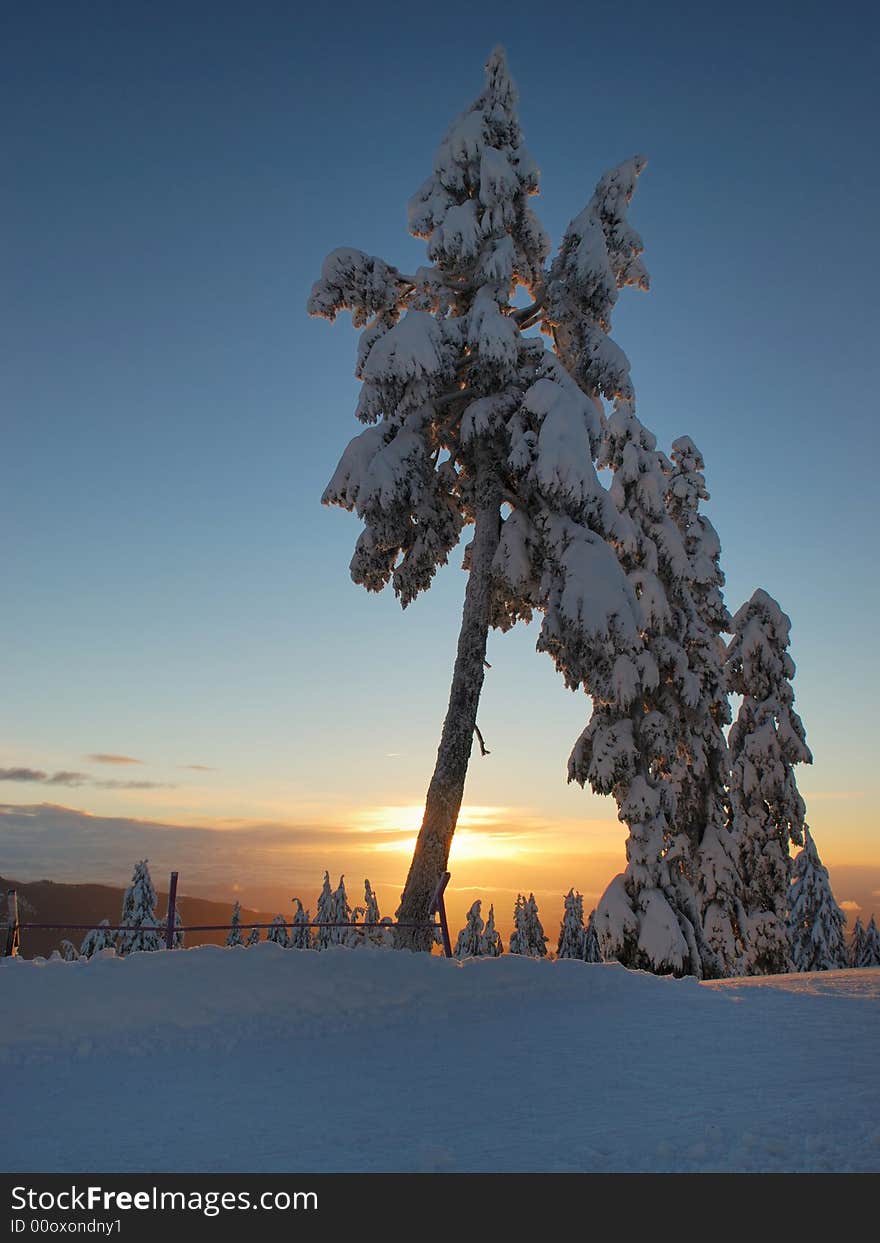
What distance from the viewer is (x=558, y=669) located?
17953 mm

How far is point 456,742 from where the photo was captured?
54.2 feet

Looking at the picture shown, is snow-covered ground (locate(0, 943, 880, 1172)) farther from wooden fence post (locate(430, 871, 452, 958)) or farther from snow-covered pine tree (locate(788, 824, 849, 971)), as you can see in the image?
snow-covered pine tree (locate(788, 824, 849, 971))

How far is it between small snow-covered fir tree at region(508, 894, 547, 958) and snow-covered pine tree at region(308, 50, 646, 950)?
176ft

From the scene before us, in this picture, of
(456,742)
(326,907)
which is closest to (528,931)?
(326,907)

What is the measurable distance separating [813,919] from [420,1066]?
94.3 ft

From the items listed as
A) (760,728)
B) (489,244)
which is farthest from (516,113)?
(760,728)

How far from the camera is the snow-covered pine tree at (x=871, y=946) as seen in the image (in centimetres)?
4550

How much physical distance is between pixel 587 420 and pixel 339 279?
548 cm

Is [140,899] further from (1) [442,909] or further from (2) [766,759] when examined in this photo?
(1) [442,909]

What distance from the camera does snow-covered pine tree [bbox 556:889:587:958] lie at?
6588 centimetres

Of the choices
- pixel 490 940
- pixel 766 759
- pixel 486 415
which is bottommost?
pixel 490 940

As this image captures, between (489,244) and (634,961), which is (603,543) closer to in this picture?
(489,244)

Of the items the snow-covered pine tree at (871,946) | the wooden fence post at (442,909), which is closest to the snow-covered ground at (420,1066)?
the wooden fence post at (442,909)

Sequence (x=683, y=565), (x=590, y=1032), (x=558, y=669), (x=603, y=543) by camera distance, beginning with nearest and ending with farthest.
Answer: (x=590, y=1032) → (x=603, y=543) → (x=558, y=669) → (x=683, y=565)
